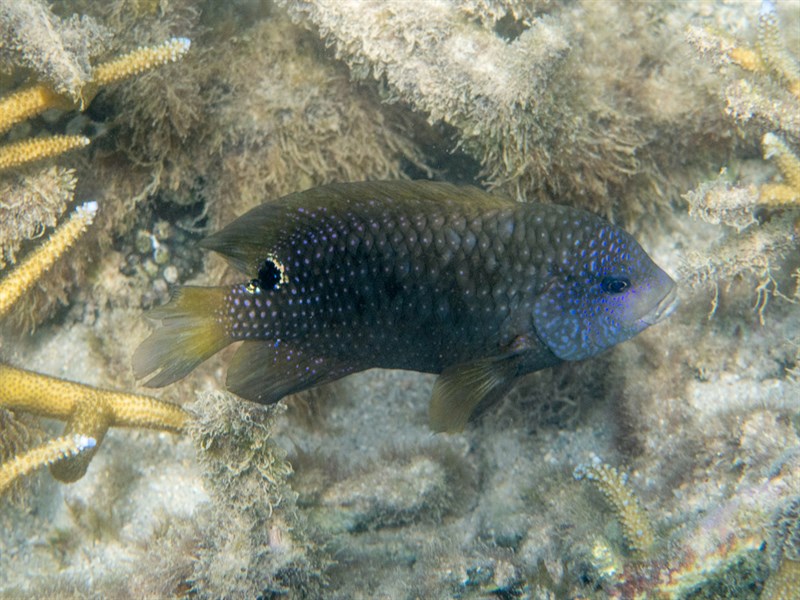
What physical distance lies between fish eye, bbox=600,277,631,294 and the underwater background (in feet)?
3.36

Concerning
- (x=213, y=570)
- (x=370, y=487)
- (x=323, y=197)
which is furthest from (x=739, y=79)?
(x=213, y=570)

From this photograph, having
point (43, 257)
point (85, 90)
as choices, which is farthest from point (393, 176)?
point (43, 257)

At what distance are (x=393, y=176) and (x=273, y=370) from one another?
6.05 feet

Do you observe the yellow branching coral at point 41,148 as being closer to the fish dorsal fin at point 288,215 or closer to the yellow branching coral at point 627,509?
the fish dorsal fin at point 288,215

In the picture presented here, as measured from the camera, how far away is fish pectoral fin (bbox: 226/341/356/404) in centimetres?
273

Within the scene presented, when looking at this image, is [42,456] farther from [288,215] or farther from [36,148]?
[288,215]

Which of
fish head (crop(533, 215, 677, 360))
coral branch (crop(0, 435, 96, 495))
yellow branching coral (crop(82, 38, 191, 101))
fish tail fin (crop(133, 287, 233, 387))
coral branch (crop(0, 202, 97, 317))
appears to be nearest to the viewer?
fish tail fin (crop(133, 287, 233, 387))

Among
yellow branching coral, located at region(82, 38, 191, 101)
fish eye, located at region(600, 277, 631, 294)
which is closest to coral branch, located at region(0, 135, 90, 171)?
yellow branching coral, located at region(82, 38, 191, 101)

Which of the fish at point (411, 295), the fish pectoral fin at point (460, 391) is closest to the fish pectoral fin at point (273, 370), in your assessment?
the fish at point (411, 295)

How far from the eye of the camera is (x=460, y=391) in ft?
9.34

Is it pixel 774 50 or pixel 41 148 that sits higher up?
pixel 774 50

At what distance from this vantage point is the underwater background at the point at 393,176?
3227 mm

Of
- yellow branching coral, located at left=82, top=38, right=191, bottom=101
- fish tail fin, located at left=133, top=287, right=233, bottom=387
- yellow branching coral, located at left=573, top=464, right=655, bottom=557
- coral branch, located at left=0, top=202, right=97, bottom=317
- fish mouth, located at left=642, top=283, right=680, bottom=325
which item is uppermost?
yellow branching coral, located at left=82, top=38, right=191, bottom=101

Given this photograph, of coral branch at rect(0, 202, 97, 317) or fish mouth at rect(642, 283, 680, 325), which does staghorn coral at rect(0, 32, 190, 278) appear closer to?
coral branch at rect(0, 202, 97, 317)
